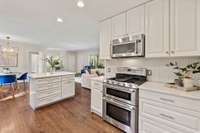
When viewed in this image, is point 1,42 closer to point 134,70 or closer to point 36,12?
point 36,12

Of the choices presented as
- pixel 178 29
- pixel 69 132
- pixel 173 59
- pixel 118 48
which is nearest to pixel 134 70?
pixel 118 48

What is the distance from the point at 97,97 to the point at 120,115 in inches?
30.5

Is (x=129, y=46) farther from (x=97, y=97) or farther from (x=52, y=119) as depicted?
(x=52, y=119)

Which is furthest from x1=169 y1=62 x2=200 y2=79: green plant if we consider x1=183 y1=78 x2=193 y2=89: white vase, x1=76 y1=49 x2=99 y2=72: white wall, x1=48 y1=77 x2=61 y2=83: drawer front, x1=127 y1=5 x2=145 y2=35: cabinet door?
x1=76 y1=49 x2=99 y2=72: white wall

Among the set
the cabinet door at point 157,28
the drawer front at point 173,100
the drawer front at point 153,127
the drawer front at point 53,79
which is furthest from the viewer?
the drawer front at point 53,79

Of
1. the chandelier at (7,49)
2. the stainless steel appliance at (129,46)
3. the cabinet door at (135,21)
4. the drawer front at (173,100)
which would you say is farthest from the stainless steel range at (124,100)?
the chandelier at (7,49)

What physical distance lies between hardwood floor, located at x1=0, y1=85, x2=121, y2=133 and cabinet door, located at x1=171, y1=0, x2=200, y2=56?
70.1 inches

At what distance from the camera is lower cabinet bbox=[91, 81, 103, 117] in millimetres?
2879

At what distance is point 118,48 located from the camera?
106 inches

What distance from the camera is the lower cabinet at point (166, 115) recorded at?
1518 millimetres

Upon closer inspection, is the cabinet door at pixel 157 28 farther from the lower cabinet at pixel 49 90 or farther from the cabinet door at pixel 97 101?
the lower cabinet at pixel 49 90

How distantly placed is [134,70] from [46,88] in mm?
2506

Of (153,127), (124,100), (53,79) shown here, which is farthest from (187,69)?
(53,79)

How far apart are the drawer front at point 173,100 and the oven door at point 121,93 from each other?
166mm
